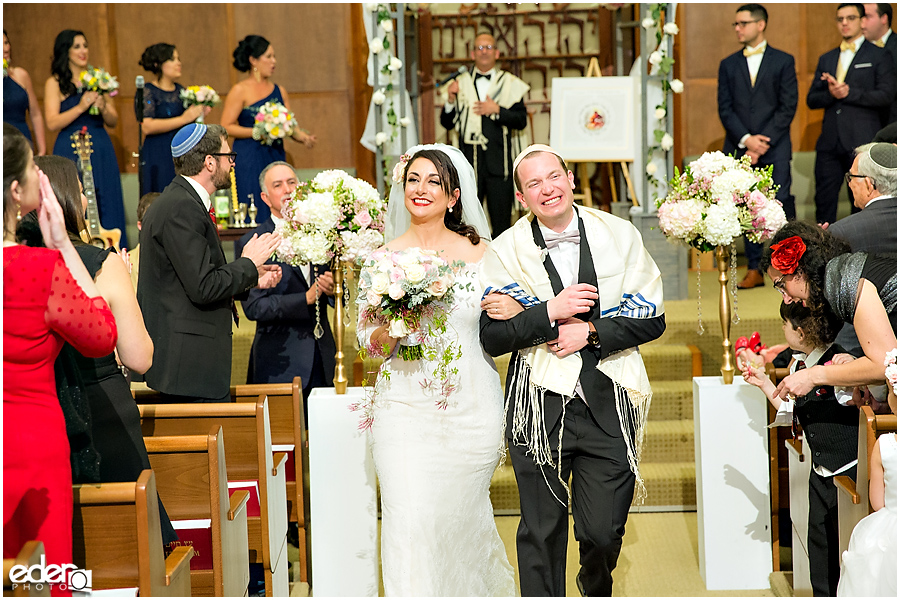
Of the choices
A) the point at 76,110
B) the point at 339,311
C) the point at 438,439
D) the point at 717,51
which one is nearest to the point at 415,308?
the point at 438,439

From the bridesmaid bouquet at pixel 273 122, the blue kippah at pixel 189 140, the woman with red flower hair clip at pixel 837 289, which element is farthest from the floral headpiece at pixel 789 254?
the bridesmaid bouquet at pixel 273 122

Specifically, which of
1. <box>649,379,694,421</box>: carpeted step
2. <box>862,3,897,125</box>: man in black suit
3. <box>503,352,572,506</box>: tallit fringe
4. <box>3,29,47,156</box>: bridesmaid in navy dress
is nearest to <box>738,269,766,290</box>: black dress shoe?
<box>862,3,897,125</box>: man in black suit

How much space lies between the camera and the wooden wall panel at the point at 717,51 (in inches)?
349

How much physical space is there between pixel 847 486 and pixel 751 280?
4374mm

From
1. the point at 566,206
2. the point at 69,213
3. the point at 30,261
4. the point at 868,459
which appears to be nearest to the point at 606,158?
the point at 566,206

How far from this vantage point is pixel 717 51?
29.3 ft

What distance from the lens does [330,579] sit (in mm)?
4168

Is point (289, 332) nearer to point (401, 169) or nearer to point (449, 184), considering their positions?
point (401, 169)

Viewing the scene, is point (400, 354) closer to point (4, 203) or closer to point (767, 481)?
point (4, 203)

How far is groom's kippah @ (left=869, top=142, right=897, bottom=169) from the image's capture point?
12.8ft

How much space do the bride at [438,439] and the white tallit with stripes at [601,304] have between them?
7.4 inches

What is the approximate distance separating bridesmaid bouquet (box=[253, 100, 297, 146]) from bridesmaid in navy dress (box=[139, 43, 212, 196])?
559 millimetres

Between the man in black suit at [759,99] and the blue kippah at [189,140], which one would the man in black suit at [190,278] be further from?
the man in black suit at [759,99]

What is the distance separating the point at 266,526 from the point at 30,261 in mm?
1918
